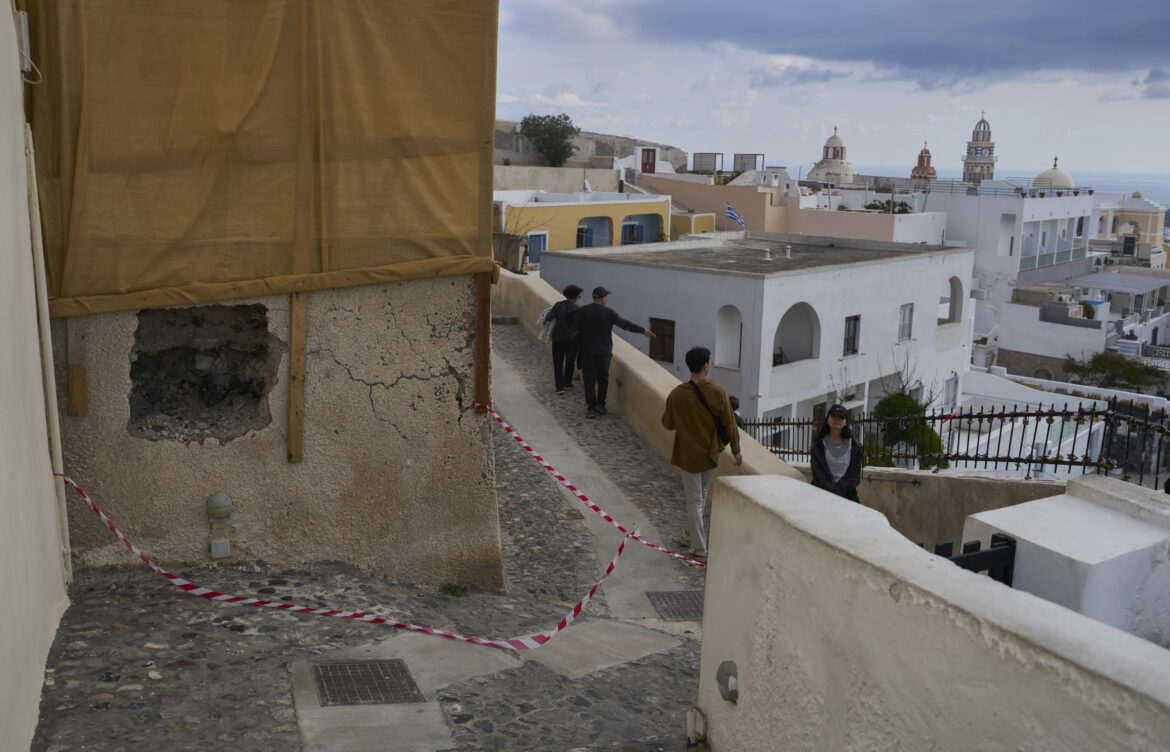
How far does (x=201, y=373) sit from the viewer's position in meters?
6.29

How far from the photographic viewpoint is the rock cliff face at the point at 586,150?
57188 millimetres

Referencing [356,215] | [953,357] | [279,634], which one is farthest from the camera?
[953,357]

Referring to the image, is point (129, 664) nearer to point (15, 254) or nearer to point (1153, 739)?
point (15, 254)

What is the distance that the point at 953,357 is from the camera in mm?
37094

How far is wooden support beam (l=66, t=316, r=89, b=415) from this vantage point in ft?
18.7

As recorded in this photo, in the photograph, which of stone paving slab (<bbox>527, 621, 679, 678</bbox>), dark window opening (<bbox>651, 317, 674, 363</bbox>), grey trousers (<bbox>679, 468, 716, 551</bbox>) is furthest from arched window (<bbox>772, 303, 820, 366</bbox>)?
stone paving slab (<bbox>527, 621, 679, 678</bbox>)

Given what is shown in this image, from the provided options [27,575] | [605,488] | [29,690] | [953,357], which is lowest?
[953,357]

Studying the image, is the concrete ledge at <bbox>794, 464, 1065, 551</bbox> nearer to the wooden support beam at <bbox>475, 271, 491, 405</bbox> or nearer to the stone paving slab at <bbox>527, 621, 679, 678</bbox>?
the stone paving slab at <bbox>527, 621, 679, 678</bbox>

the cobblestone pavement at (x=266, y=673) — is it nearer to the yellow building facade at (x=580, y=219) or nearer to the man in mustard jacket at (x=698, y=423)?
the man in mustard jacket at (x=698, y=423)

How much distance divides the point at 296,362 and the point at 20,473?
199cm

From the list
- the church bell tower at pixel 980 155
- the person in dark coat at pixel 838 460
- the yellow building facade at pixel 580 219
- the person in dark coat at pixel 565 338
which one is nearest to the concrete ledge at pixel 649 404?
the person in dark coat at pixel 565 338

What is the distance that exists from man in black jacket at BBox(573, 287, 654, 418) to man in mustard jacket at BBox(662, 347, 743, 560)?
2.87 m

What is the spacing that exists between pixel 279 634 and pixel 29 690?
4.93 feet

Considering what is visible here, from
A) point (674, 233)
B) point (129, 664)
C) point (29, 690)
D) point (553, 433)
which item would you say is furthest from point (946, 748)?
point (674, 233)
